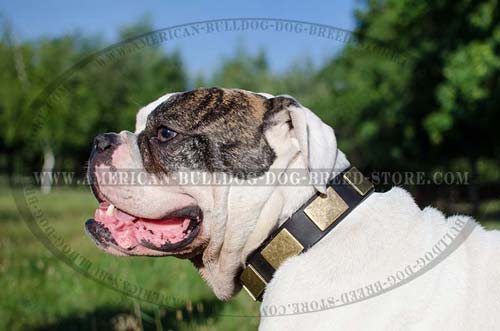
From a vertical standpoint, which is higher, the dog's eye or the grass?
the dog's eye

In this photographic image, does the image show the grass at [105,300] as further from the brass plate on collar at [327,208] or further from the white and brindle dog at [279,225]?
the brass plate on collar at [327,208]

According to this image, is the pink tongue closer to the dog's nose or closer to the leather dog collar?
the dog's nose

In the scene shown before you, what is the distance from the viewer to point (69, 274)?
639 cm

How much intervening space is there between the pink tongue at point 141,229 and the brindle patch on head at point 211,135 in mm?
299

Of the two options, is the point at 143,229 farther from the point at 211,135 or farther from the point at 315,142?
the point at 315,142

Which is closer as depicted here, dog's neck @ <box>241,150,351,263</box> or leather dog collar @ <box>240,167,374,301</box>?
leather dog collar @ <box>240,167,374,301</box>

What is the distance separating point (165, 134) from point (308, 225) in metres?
0.96

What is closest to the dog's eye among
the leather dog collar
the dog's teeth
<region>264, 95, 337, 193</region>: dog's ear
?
the dog's teeth

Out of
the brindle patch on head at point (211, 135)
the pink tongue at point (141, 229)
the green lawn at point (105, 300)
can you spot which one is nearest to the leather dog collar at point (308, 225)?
the brindle patch on head at point (211, 135)

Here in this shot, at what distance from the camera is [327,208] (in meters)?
2.71

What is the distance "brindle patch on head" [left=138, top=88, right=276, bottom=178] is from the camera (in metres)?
2.96

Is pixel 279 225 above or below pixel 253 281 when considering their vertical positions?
above

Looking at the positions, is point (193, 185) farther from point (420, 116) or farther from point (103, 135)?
point (420, 116)

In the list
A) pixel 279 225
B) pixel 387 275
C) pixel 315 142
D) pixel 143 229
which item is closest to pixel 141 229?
pixel 143 229
